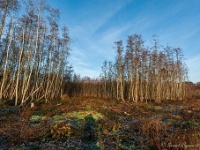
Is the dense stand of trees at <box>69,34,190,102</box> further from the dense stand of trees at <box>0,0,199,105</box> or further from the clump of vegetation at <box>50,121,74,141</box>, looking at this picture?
the clump of vegetation at <box>50,121,74,141</box>

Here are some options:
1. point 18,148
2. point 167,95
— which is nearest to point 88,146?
point 18,148

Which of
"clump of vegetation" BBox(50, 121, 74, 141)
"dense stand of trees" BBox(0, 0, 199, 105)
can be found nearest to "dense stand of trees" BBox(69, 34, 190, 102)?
"dense stand of trees" BBox(0, 0, 199, 105)

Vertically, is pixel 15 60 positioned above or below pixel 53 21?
→ below

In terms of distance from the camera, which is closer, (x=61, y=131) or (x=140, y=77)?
(x=61, y=131)

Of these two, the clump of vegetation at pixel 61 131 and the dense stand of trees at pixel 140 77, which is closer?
the clump of vegetation at pixel 61 131

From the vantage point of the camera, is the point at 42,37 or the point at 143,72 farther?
the point at 143,72

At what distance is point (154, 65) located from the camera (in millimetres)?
30188

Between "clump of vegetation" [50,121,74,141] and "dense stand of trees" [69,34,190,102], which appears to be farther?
"dense stand of trees" [69,34,190,102]

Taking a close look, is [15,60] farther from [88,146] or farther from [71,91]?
[88,146]

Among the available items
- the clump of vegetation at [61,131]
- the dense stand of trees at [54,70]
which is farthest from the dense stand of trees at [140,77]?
the clump of vegetation at [61,131]

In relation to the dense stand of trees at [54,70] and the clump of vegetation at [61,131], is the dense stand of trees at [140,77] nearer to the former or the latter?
the dense stand of trees at [54,70]

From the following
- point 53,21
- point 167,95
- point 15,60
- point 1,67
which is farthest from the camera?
point 167,95

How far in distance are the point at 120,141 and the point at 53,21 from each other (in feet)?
57.6

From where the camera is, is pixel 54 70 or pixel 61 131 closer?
pixel 61 131
